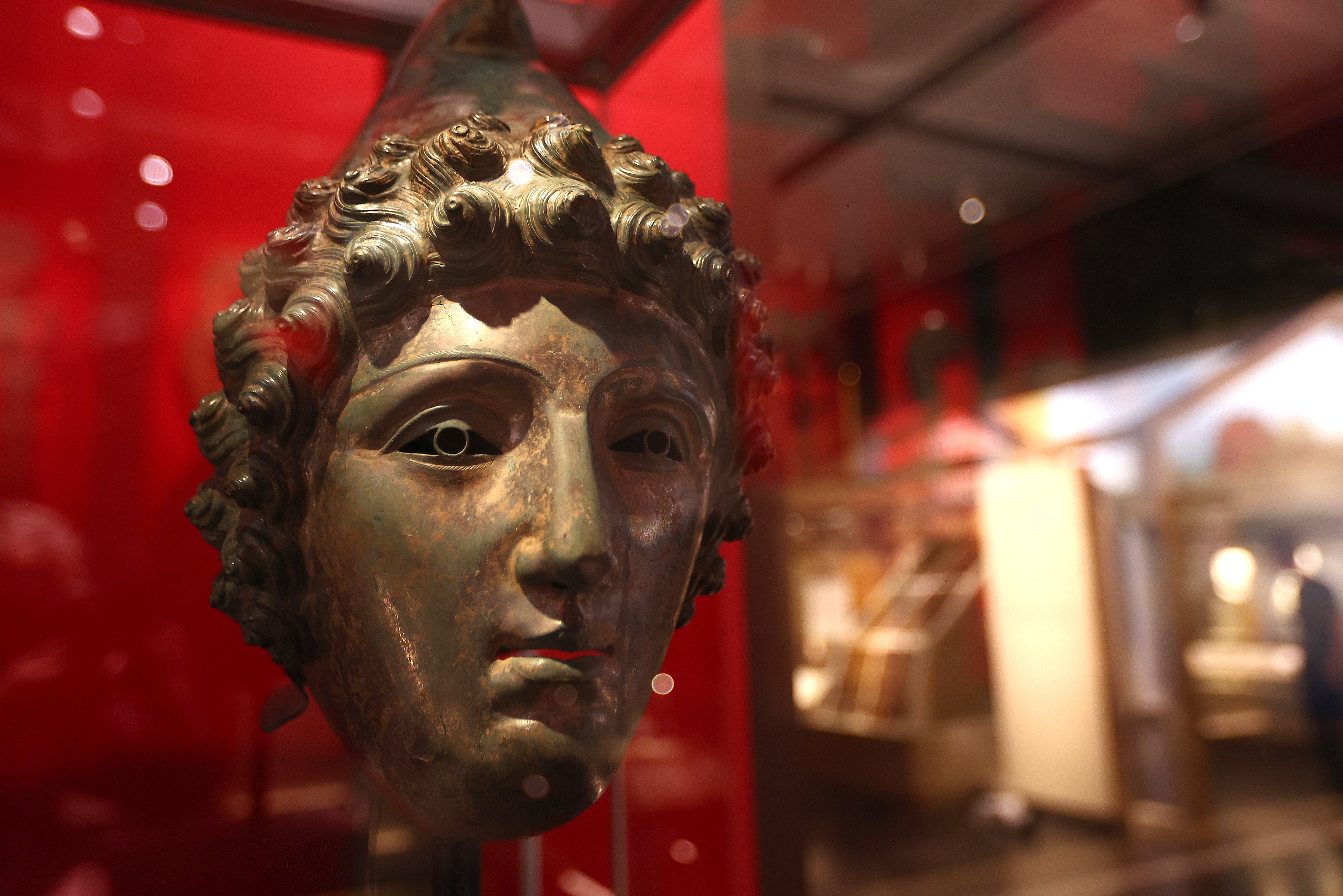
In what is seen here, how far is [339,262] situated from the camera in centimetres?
126

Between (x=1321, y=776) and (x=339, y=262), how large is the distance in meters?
2.62

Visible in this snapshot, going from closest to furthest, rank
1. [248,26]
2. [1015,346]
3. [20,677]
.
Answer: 1. [20,677]
2. [248,26]
3. [1015,346]

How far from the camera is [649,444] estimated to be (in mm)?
1307

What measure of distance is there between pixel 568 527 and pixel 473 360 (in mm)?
253

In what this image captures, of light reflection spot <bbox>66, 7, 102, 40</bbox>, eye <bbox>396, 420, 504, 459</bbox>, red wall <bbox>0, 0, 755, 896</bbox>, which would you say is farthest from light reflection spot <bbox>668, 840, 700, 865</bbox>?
light reflection spot <bbox>66, 7, 102, 40</bbox>

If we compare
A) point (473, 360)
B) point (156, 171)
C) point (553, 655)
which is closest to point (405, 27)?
point (156, 171)

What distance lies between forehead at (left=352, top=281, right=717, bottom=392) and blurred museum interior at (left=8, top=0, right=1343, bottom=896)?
810 millimetres

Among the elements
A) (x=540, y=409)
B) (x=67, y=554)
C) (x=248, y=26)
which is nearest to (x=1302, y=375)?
(x=540, y=409)

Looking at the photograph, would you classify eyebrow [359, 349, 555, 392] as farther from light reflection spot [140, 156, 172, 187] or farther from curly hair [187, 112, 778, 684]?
light reflection spot [140, 156, 172, 187]

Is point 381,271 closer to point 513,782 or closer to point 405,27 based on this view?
point 513,782

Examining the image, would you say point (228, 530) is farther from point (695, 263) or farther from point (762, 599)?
point (762, 599)

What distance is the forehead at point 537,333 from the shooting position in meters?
1.19

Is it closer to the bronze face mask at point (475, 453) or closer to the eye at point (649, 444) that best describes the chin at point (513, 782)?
the bronze face mask at point (475, 453)

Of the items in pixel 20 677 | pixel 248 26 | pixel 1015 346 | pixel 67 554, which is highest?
pixel 248 26
